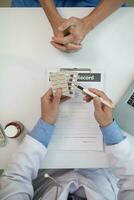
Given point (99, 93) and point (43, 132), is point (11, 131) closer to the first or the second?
point (43, 132)

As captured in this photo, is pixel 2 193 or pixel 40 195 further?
pixel 40 195

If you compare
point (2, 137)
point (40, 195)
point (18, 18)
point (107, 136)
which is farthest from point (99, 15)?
point (40, 195)

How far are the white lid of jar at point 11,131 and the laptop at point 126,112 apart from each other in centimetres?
29

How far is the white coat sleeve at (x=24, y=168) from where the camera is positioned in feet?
2.57

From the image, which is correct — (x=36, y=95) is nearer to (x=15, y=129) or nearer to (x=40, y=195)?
(x=15, y=129)

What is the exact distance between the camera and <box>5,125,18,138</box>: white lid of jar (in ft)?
2.70

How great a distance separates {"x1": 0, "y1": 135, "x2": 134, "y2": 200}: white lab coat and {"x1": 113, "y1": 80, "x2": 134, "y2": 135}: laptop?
5 centimetres

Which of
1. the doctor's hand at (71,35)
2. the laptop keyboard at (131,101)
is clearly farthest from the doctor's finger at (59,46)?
the laptop keyboard at (131,101)

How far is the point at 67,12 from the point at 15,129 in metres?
0.39

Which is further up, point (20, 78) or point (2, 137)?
point (20, 78)

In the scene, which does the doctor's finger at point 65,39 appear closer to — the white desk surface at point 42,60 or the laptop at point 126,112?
the white desk surface at point 42,60

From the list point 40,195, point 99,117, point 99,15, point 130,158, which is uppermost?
point 99,15

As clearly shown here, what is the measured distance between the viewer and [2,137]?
2.85 feet

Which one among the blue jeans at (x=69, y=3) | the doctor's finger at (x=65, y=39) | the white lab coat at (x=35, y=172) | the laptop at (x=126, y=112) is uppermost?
the blue jeans at (x=69, y=3)
